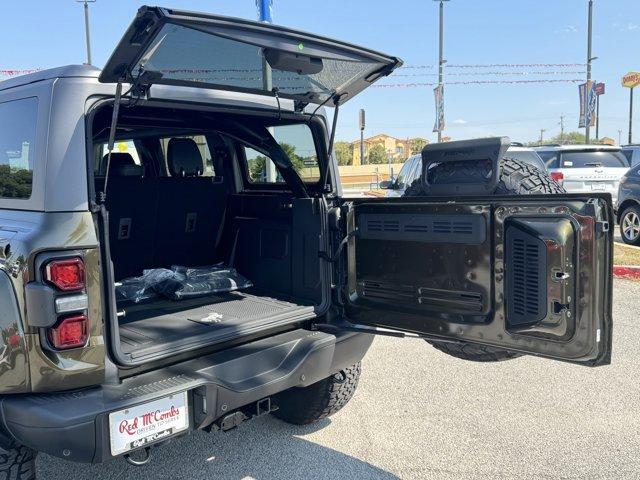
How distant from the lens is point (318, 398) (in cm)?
366

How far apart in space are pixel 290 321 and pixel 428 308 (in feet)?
2.47

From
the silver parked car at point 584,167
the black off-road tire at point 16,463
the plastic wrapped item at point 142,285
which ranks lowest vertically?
the black off-road tire at point 16,463

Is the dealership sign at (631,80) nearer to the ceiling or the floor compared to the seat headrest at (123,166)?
nearer to the ceiling

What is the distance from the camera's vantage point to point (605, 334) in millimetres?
A: 2486

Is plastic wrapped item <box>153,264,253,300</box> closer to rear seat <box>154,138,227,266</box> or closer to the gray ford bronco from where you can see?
the gray ford bronco

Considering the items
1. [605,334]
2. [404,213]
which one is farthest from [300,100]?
[605,334]

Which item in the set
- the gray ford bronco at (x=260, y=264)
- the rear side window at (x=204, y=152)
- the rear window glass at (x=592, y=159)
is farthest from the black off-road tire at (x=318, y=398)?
the rear window glass at (x=592, y=159)

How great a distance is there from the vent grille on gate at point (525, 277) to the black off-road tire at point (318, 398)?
1.31m

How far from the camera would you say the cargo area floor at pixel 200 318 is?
2.91m

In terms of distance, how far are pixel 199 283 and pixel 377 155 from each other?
5524 cm

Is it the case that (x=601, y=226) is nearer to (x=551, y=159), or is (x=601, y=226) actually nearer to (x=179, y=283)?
(x=179, y=283)

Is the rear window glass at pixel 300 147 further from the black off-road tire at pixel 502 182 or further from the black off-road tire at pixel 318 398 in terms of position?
the black off-road tire at pixel 318 398

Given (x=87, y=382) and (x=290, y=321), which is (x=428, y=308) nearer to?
(x=290, y=321)

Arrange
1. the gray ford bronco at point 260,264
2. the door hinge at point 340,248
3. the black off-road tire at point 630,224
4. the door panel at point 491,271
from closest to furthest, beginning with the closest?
the gray ford bronco at point 260,264, the door panel at point 491,271, the door hinge at point 340,248, the black off-road tire at point 630,224
